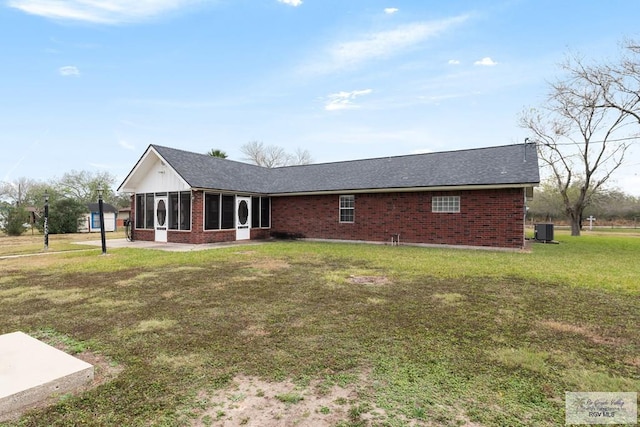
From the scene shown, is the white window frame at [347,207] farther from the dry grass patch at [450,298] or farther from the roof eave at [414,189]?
the dry grass patch at [450,298]

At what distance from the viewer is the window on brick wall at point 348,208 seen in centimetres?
1677

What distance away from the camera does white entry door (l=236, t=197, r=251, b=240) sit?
17.0 meters

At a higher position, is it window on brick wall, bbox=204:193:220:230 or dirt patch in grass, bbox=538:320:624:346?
window on brick wall, bbox=204:193:220:230

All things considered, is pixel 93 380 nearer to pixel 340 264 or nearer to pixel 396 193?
pixel 340 264

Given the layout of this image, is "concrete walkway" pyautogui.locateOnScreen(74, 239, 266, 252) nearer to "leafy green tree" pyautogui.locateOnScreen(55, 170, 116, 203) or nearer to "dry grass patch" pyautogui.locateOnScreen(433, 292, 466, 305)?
"dry grass patch" pyautogui.locateOnScreen(433, 292, 466, 305)

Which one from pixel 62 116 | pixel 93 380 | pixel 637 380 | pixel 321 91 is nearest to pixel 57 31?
pixel 62 116

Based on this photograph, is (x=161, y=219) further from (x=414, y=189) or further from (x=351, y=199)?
(x=414, y=189)

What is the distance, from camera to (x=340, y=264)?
9.65 metres

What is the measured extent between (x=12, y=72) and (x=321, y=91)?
1515 centimetres

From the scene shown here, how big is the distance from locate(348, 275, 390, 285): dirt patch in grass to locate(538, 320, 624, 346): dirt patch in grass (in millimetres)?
3086

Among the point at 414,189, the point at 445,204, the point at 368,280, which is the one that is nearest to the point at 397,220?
the point at 414,189

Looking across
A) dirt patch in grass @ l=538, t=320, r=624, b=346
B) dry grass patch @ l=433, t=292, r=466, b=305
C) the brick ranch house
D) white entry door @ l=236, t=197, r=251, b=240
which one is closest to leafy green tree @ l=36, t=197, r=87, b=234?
the brick ranch house

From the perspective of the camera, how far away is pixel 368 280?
732cm

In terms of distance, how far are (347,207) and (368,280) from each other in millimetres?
9801
